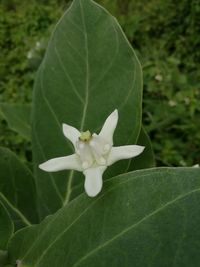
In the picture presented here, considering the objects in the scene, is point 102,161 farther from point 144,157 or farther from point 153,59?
point 153,59

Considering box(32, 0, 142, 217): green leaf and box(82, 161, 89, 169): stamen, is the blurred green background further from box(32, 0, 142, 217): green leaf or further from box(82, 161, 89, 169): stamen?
box(82, 161, 89, 169): stamen

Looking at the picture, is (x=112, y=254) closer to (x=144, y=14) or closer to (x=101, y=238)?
(x=101, y=238)

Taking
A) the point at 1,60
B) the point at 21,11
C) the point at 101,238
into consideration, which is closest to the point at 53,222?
the point at 101,238

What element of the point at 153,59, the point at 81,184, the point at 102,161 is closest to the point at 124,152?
the point at 102,161

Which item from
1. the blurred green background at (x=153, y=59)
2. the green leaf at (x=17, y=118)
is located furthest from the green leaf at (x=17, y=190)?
the blurred green background at (x=153, y=59)

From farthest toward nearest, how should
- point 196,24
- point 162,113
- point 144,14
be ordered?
point 144,14
point 196,24
point 162,113

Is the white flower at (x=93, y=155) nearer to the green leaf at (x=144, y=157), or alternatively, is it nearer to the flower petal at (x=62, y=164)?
the flower petal at (x=62, y=164)
